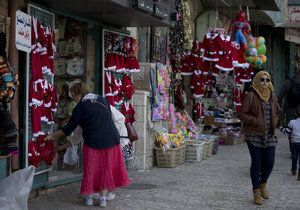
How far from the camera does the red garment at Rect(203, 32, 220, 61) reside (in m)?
12.3

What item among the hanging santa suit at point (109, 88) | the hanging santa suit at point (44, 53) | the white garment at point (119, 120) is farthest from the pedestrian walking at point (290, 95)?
the hanging santa suit at point (44, 53)

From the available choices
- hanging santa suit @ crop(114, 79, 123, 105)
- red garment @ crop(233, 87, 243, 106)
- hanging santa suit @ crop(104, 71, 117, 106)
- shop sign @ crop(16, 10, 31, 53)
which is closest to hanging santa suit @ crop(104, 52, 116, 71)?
hanging santa suit @ crop(104, 71, 117, 106)

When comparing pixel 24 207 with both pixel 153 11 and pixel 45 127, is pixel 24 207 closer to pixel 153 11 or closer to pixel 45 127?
pixel 45 127

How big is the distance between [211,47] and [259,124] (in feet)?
18.3

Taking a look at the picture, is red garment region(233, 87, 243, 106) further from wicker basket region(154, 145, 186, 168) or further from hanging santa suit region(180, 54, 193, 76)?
wicker basket region(154, 145, 186, 168)

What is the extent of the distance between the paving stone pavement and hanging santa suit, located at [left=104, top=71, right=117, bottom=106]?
1405mm

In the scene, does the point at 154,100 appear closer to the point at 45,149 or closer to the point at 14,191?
the point at 45,149

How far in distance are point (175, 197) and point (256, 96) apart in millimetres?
1838

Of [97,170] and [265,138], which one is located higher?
[265,138]

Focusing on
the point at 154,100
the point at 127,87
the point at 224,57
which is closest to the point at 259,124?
the point at 127,87

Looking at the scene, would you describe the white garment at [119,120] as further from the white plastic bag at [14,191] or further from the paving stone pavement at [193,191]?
the white plastic bag at [14,191]

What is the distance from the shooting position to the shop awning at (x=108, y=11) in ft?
23.4

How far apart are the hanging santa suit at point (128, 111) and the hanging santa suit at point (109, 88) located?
0.26m

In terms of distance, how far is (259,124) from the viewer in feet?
23.0
